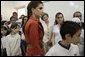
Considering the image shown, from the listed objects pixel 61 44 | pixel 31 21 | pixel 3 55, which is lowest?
pixel 3 55

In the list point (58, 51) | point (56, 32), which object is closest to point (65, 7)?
point (56, 32)

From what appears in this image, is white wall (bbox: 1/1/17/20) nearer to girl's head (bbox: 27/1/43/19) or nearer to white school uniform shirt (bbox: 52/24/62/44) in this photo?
white school uniform shirt (bbox: 52/24/62/44)

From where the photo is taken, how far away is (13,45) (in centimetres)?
373

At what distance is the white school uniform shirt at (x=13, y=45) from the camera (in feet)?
12.2

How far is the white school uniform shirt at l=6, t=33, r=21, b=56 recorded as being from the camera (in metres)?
3.71

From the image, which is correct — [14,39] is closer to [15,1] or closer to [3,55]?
[3,55]

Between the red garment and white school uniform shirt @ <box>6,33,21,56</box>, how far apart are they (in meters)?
1.43

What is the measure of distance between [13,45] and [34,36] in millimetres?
1548

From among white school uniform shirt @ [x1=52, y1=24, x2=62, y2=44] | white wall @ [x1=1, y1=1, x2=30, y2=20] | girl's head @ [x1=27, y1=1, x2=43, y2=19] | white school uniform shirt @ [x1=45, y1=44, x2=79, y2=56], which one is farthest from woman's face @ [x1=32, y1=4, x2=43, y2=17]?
white wall @ [x1=1, y1=1, x2=30, y2=20]

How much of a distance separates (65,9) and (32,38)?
3406 millimetres

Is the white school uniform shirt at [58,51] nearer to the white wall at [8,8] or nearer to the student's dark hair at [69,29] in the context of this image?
the student's dark hair at [69,29]

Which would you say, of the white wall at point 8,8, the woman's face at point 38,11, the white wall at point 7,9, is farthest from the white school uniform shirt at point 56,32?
the white wall at point 7,9

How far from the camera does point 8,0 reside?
8.03 meters

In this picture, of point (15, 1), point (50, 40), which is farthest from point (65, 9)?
point (15, 1)
